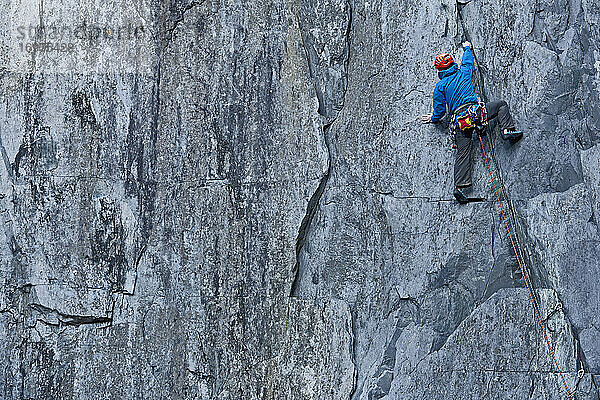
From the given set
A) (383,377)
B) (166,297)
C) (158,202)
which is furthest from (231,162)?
(383,377)

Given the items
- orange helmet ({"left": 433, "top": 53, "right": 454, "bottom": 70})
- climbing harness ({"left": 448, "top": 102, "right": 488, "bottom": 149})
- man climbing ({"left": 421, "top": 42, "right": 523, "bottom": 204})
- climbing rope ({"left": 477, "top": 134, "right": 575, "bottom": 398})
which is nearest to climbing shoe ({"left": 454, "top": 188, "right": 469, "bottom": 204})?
man climbing ({"left": 421, "top": 42, "right": 523, "bottom": 204})

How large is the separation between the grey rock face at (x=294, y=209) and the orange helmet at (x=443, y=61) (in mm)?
242

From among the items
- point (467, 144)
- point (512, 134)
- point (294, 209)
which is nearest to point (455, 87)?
point (467, 144)

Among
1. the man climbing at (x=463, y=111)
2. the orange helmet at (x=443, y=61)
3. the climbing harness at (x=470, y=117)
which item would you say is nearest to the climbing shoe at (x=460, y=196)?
the man climbing at (x=463, y=111)

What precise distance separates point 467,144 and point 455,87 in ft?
1.10

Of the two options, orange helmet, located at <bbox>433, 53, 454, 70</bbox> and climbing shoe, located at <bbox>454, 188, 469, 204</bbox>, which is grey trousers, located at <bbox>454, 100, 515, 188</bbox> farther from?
orange helmet, located at <bbox>433, 53, 454, 70</bbox>

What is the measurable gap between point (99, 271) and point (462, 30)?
102 inches

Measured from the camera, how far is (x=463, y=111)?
3.88 meters

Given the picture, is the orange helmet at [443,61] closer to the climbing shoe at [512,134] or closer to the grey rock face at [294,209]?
the grey rock face at [294,209]

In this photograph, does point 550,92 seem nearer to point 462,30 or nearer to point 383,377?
point 462,30

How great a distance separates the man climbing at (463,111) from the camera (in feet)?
12.7

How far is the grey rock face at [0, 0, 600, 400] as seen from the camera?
3979 millimetres

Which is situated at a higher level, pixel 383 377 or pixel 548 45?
pixel 548 45

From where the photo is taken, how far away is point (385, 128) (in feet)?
13.5
